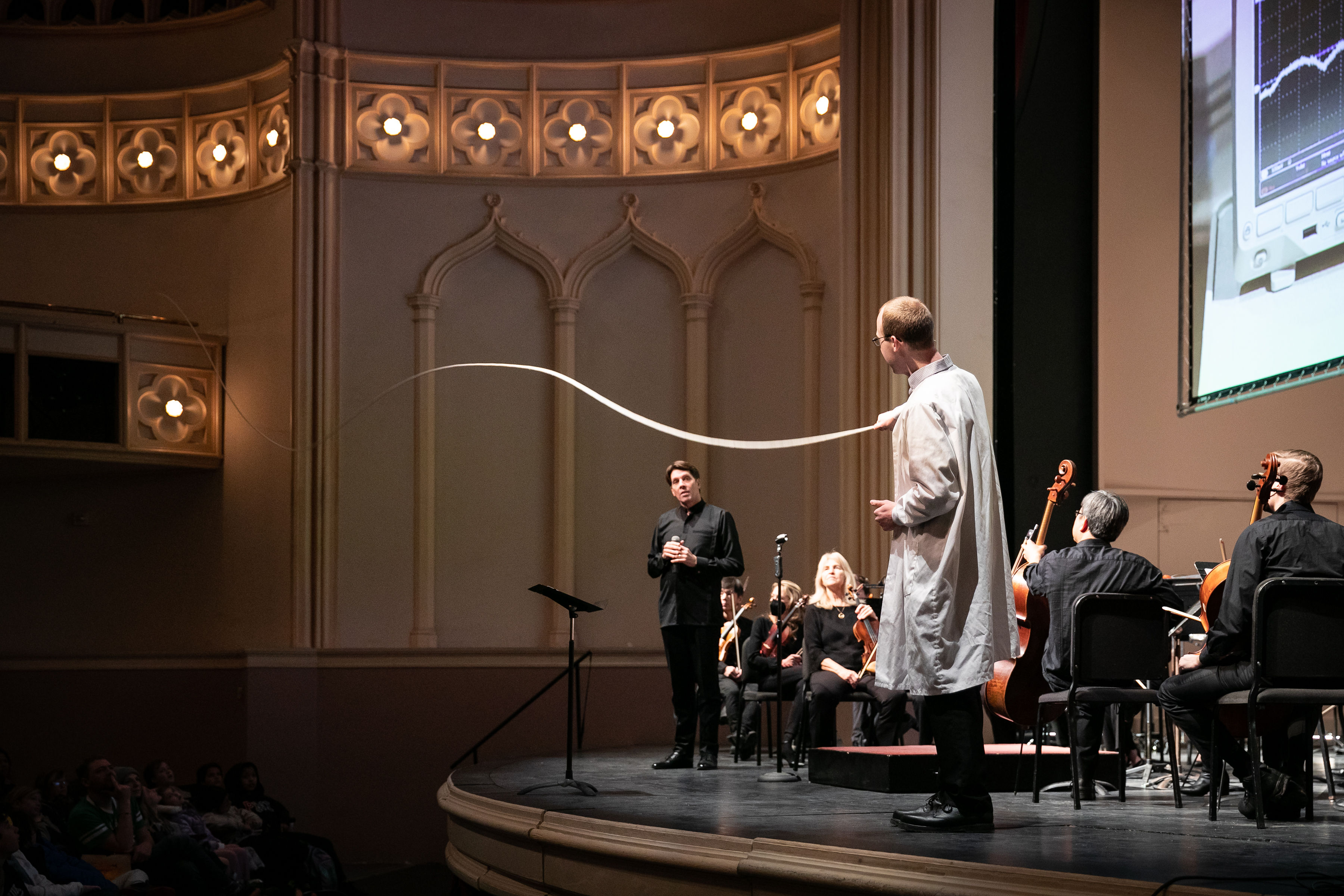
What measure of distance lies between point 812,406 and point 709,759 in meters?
5.12

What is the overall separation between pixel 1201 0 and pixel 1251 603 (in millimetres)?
4447

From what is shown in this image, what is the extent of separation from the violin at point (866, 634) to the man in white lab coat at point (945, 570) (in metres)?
2.96

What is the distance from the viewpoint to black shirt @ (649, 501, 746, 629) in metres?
6.54

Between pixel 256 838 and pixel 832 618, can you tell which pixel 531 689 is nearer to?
pixel 256 838

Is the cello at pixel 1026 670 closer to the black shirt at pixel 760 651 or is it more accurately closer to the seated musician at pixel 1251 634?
the seated musician at pixel 1251 634

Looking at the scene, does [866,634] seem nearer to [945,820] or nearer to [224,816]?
[945,820]

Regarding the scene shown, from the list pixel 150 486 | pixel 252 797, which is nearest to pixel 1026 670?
pixel 252 797

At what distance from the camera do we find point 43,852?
6840 mm

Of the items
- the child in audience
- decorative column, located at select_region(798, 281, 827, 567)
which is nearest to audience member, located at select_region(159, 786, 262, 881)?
the child in audience

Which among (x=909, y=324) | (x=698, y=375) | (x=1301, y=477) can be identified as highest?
(x=698, y=375)

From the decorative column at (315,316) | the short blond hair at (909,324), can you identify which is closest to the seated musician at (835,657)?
the short blond hair at (909,324)

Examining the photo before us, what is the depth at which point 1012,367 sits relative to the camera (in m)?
8.28

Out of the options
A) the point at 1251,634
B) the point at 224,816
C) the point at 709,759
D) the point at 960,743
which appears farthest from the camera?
the point at 224,816

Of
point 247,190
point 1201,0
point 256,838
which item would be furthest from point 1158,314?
point 247,190
